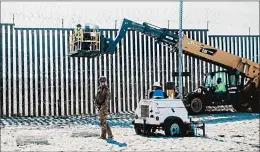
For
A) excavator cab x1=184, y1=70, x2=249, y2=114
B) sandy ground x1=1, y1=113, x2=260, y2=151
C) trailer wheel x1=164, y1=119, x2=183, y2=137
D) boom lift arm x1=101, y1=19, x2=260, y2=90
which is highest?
boom lift arm x1=101, y1=19, x2=260, y2=90

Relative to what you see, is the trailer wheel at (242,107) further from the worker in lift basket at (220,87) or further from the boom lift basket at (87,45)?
the boom lift basket at (87,45)

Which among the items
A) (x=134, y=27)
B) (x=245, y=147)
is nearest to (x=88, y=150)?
(x=245, y=147)

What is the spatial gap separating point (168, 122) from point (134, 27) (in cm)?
814

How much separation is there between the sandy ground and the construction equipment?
170 inches

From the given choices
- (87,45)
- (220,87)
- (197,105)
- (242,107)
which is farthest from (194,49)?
(87,45)

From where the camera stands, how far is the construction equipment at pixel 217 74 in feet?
71.5

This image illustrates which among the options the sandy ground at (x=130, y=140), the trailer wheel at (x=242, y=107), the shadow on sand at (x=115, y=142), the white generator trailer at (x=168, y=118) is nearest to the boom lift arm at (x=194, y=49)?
the trailer wheel at (x=242, y=107)

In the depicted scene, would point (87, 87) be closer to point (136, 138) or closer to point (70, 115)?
point (70, 115)

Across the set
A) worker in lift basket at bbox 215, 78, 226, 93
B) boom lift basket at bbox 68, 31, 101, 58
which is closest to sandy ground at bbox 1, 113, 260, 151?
boom lift basket at bbox 68, 31, 101, 58

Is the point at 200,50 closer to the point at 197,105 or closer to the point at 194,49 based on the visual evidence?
the point at 194,49

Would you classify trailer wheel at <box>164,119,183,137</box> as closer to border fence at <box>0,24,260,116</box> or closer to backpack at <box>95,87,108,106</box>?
backpack at <box>95,87,108,106</box>

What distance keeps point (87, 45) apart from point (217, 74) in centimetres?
715

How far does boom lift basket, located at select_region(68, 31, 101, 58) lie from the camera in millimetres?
18578

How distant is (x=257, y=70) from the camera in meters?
23.3
